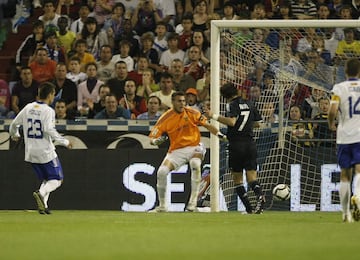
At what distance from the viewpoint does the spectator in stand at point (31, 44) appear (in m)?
22.4

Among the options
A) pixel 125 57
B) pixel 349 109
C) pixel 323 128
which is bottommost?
pixel 323 128

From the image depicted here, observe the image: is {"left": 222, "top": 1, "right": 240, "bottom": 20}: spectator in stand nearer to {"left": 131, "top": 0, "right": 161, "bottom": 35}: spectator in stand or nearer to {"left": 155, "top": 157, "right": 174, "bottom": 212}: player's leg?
{"left": 131, "top": 0, "right": 161, "bottom": 35}: spectator in stand

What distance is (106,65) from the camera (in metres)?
21.4

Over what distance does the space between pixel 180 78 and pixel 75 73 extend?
2.02 meters

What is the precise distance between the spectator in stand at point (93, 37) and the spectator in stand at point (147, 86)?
168cm

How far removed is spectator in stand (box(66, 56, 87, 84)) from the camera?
2100 centimetres

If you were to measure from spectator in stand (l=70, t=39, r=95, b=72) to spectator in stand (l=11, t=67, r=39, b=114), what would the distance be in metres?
1.13

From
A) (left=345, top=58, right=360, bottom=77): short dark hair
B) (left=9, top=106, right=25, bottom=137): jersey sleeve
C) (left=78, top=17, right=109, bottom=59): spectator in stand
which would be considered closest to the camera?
(left=345, top=58, right=360, bottom=77): short dark hair

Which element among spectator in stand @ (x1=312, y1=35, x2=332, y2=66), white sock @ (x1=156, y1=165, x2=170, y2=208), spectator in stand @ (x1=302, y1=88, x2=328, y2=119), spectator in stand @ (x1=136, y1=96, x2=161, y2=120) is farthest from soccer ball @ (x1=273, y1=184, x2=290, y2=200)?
spectator in stand @ (x1=136, y1=96, x2=161, y2=120)

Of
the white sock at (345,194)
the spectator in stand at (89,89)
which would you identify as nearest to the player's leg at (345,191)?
the white sock at (345,194)

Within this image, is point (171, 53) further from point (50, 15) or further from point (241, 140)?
point (241, 140)

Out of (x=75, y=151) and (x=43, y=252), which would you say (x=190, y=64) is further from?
(x=43, y=252)

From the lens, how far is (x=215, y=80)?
58.4 feet

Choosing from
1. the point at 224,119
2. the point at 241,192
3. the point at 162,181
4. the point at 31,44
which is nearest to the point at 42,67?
the point at 31,44
